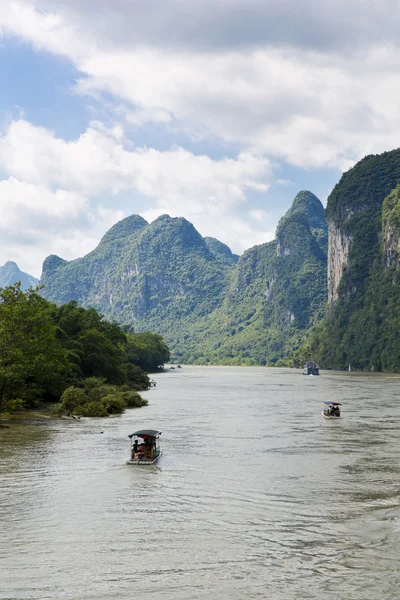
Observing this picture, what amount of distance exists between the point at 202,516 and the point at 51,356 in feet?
121

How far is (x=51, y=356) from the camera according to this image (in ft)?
185

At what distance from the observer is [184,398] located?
72.8 meters

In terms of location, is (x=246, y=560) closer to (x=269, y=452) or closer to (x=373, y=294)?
(x=269, y=452)

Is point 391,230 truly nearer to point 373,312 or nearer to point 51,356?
point 373,312

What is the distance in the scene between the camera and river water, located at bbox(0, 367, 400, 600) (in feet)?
52.0

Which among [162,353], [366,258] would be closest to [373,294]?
[366,258]

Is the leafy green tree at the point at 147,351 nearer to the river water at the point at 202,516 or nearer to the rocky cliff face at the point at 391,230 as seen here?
the rocky cliff face at the point at 391,230

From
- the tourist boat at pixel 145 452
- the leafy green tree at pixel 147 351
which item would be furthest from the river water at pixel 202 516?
the leafy green tree at pixel 147 351

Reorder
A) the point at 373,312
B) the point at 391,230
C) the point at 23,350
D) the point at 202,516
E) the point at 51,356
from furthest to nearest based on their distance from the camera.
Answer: the point at 391,230 → the point at 373,312 → the point at 51,356 → the point at 23,350 → the point at 202,516

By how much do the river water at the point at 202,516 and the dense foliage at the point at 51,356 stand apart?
27.2 ft

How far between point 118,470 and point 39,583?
14.5 m

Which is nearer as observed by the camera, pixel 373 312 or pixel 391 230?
pixel 373 312

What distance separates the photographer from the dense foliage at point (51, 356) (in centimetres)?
4894

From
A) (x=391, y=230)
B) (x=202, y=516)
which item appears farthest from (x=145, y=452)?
(x=391, y=230)
